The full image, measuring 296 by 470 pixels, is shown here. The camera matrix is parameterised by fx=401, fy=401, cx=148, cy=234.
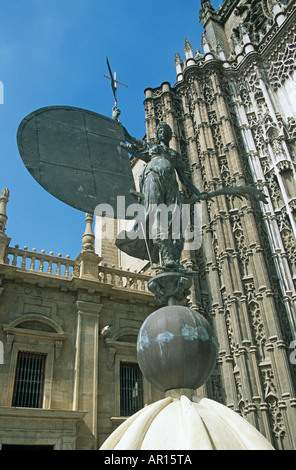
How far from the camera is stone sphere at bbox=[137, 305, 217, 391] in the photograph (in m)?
4.06

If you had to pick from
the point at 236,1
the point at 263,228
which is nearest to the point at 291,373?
the point at 263,228

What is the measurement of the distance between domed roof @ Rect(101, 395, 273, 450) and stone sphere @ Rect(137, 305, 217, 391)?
1.18 ft

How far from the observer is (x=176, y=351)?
13.3 ft

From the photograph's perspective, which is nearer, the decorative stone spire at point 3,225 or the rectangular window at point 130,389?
the rectangular window at point 130,389

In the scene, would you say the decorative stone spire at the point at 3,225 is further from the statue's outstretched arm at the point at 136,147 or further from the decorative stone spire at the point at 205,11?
the decorative stone spire at the point at 205,11

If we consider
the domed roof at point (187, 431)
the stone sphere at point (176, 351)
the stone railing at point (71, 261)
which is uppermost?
the stone railing at point (71, 261)

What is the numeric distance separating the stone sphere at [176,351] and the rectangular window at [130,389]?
8.90m

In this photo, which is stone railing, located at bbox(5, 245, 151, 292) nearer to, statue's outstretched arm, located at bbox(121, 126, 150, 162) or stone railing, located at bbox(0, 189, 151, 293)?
stone railing, located at bbox(0, 189, 151, 293)

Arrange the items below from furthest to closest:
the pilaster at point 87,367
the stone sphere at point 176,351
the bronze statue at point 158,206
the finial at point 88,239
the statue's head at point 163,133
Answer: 1. the finial at point 88,239
2. the pilaster at point 87,367
3. the statue's head at point 163,133
4. the bronze statue at point 158,206
5. the stone sphere at point 176,351

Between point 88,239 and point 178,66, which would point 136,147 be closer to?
point 88,239

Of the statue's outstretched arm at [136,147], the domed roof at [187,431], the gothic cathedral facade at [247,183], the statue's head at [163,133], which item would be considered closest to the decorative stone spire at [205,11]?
the gothic cathedral facade at [247,183]

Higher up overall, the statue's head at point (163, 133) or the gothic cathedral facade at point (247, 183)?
the gothic cathedral facade at point (247, 183)

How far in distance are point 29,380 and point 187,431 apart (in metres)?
9.31

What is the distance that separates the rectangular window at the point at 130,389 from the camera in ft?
40.5
